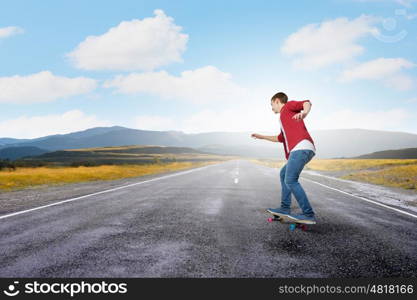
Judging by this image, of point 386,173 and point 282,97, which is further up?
point 282,97

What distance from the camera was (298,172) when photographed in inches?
170

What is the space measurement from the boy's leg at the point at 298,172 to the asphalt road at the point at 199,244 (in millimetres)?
373

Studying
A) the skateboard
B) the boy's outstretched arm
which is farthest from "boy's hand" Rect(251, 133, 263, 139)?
the skateboard

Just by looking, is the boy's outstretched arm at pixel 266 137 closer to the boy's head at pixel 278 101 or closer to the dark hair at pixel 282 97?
the boy's head at pixel 278 101

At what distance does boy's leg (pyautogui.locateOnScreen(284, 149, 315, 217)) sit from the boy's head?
0.86m

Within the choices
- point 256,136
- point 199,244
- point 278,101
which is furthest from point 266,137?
point 199,244

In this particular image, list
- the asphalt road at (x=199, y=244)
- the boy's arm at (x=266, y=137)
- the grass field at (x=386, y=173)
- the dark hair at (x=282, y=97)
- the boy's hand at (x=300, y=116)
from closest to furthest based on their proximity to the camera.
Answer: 1. the asphalt road at (x=199, y=244)
2. the boy's hand at (x=300, y=116)
3. the dark hair at (x=282, y=97)
4. the boy's arm at (x=266, y=137)
5. the grass field at (x=386, y=173)

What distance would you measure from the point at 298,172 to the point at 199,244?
2030mm

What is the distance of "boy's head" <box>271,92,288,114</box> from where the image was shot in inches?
183

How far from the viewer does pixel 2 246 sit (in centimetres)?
325

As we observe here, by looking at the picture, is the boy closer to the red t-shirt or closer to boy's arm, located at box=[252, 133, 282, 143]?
the red t-shirt

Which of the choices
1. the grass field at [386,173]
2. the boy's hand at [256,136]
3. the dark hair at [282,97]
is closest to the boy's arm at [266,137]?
the boy's hand at [256,136]

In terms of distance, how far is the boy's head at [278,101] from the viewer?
4637 millimetres

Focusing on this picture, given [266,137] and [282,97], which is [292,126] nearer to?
[282,97]
